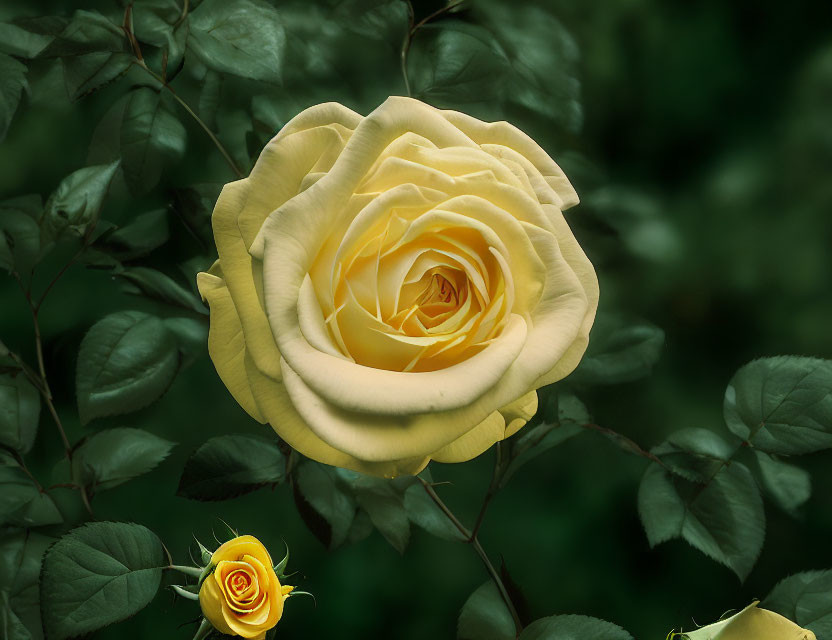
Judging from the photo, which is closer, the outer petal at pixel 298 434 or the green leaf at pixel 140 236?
the outer petal at pixel 298 434

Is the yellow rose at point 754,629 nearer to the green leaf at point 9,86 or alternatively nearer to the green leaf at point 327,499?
the green leaf at point 327,499

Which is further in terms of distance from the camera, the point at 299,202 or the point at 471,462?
the point at 471,462

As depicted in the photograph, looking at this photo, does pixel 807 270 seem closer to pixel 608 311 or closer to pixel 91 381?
pixel 608 311

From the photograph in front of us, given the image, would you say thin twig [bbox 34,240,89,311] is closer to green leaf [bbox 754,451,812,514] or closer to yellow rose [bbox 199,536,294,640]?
yellow rose [bbox 199,536,294,640]

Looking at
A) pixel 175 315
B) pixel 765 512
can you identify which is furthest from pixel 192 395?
pixel 765 512

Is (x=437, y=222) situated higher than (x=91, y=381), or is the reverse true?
(x=437, y=222)

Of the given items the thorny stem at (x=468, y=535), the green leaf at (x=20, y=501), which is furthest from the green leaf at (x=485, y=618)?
the green leaf at (x=20, y=501)

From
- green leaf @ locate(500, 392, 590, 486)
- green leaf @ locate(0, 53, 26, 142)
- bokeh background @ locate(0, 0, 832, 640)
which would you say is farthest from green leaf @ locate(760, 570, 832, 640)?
green leaf @ locate(0, 53, 26, 142)
